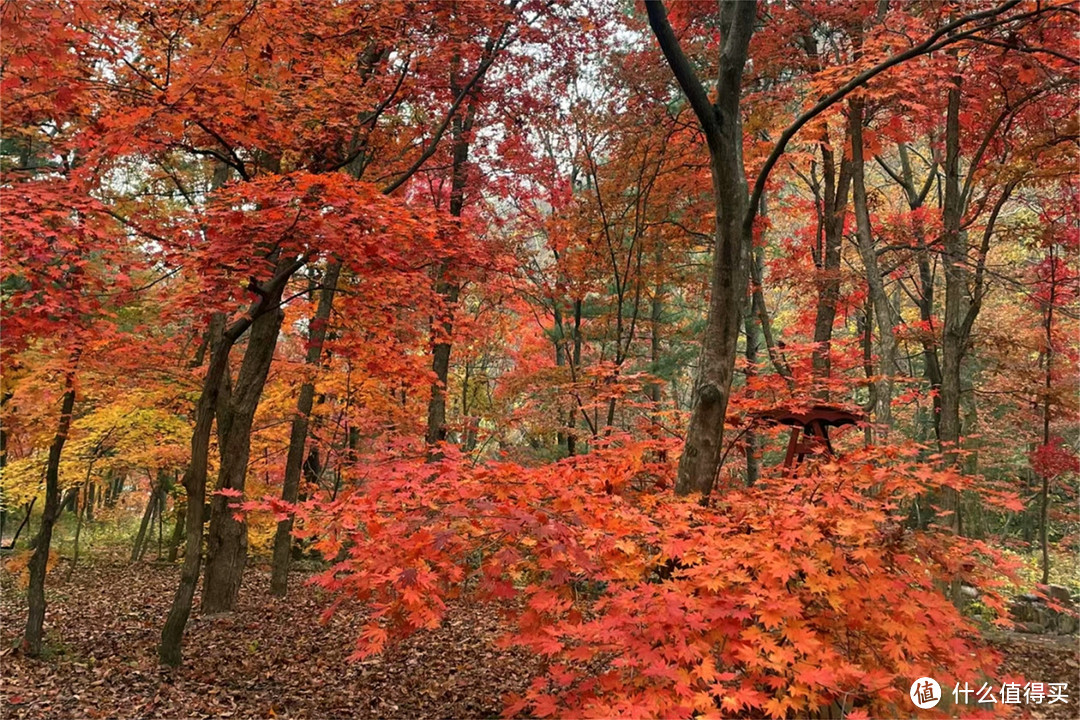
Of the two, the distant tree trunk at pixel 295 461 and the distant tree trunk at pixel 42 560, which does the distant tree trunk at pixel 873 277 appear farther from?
the distant tree trunk at pixel 42 560

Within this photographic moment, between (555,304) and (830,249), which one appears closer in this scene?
(830,249)

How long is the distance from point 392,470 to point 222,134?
3945 mm

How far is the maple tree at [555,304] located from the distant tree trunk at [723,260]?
0.09ft

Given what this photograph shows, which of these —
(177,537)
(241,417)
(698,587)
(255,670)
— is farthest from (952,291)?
(177,537)

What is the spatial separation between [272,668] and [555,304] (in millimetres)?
6987

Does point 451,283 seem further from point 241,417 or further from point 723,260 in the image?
point 723,260

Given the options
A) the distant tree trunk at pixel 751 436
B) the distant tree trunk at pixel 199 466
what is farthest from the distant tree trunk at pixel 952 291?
the distant tree trunk at pixel 199 466

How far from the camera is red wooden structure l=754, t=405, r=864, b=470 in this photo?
201 inches

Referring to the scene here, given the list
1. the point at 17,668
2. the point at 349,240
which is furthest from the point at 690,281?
the point at 17,668

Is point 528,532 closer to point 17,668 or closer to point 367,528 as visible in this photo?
point 367,528

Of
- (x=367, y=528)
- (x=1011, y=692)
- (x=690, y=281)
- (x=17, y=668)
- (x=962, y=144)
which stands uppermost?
(x=962, y=144)

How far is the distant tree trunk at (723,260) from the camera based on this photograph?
4.20 m

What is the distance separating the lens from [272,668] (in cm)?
636

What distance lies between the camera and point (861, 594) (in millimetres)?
2826
